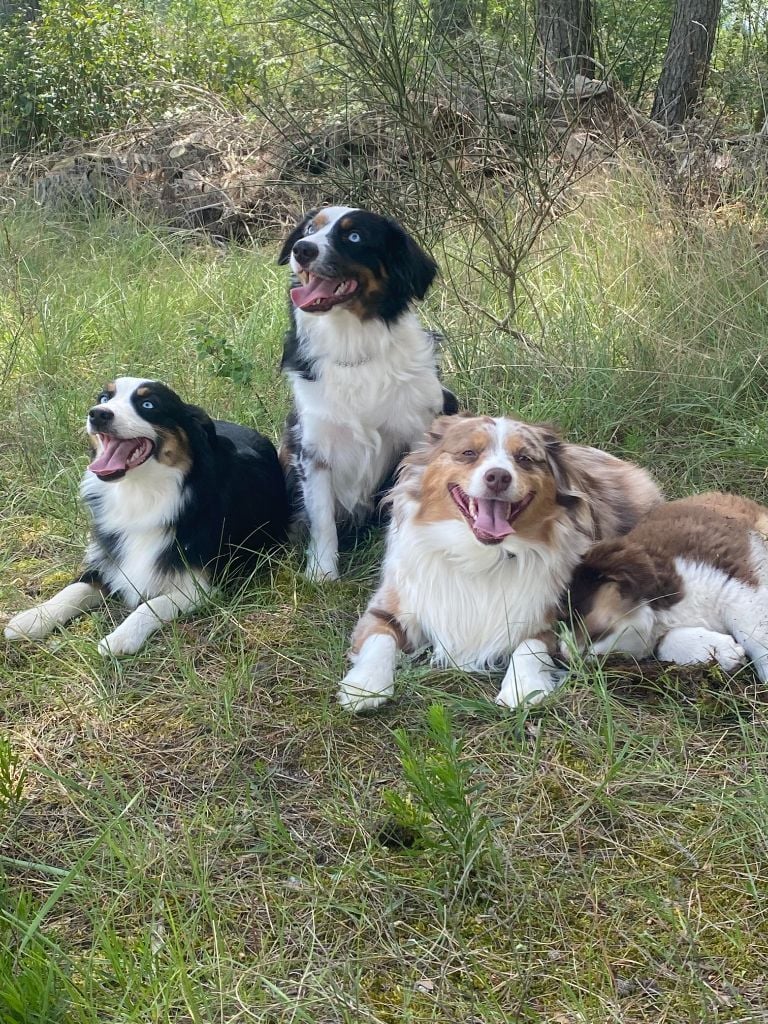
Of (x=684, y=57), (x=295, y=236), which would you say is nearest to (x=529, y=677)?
(x=295, y=236)

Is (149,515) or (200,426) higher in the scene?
(200,426)

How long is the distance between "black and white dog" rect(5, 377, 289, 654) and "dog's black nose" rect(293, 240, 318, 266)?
737 millimetres

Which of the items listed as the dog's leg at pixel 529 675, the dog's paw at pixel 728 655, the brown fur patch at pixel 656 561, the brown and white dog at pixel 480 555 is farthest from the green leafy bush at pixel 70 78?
the dog's paw at pixel 728 655

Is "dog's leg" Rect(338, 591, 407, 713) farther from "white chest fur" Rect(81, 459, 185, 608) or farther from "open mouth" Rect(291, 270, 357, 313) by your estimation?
"open mouth" Rect(291, 270, 357, 313)

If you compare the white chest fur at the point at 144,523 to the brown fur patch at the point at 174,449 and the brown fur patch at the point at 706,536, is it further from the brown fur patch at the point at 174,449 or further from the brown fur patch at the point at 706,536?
the brown fur patch at the point at 706,536

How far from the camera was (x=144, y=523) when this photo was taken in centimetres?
376

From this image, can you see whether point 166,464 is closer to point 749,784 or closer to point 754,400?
point 749,784

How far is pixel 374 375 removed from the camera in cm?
410

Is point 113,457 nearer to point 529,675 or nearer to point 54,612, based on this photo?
point 54,612

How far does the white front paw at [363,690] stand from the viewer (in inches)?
123

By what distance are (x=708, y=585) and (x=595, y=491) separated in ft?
2.14

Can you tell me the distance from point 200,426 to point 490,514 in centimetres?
130

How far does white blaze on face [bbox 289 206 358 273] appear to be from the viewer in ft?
12.8

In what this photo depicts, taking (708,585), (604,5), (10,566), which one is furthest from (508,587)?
(604,5)
